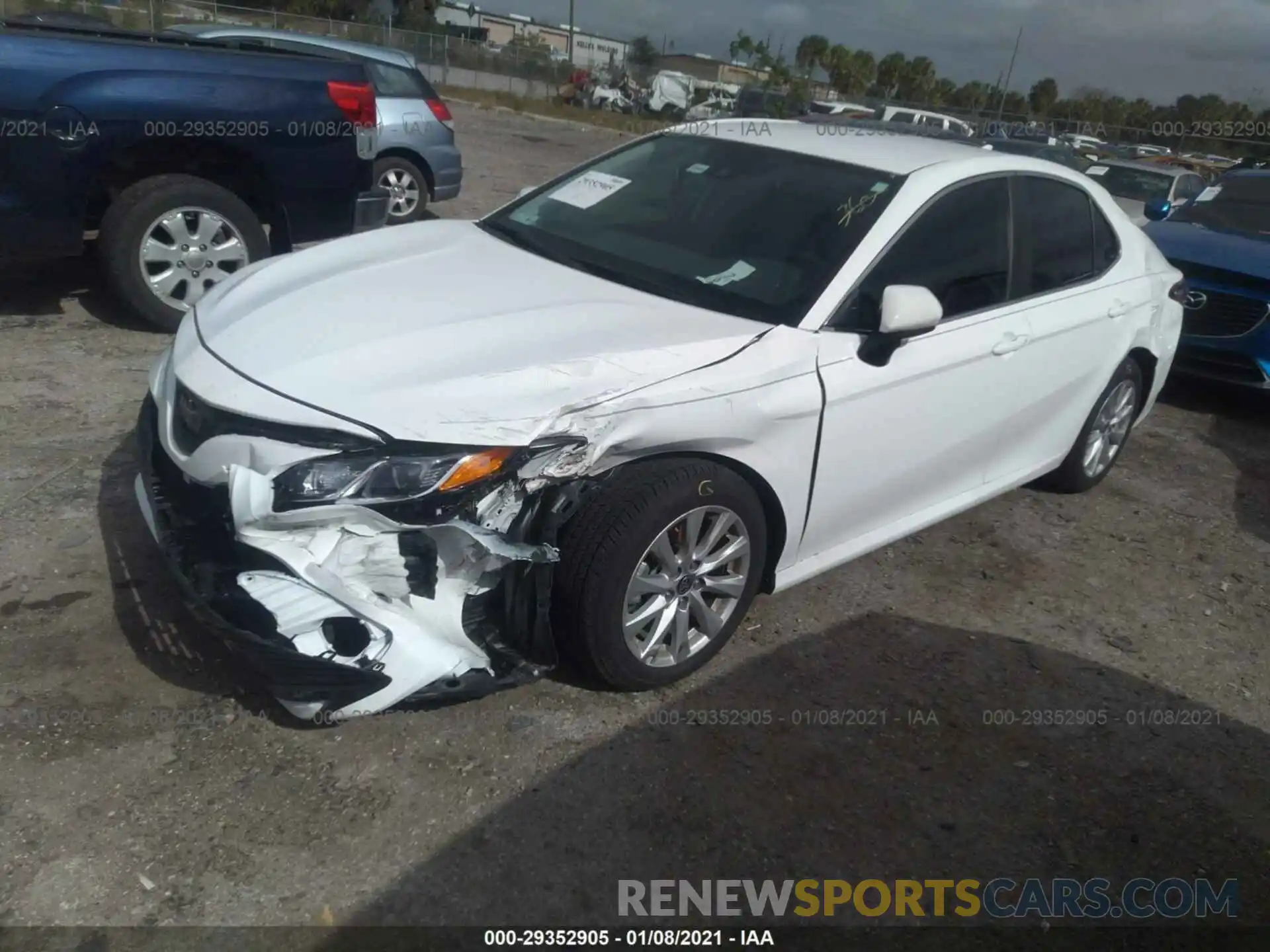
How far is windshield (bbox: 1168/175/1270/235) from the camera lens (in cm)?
749

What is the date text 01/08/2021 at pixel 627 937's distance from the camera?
2357mm

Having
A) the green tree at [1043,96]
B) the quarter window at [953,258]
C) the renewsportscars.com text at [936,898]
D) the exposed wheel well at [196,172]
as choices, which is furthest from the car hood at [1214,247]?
the green tree at [1043,96]

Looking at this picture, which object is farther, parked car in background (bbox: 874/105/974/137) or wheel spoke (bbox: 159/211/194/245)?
parked car in background (bbox: 874/105/974/137)

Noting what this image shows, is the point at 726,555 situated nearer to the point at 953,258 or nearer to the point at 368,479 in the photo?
the point at 368,479

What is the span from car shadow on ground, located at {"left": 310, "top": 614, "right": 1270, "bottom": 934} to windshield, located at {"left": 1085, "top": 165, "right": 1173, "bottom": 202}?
1185 cm

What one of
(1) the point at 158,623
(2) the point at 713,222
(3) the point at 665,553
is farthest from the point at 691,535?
(1) the point at 158,623

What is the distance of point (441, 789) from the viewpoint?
272cm

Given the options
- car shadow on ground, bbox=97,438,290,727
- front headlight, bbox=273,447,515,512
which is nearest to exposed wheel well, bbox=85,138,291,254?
car shadow on ground, bbox=97,438,290,727

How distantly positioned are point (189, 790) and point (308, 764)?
0.96ft

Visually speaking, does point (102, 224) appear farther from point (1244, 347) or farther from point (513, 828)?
point (1244, 347)

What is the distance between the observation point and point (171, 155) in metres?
5.51

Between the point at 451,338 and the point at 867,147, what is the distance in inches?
79.7

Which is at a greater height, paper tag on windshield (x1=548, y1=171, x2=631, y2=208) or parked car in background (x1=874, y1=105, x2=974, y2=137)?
parked car in background (x1=874, y1=105, x2=974, y2=137)

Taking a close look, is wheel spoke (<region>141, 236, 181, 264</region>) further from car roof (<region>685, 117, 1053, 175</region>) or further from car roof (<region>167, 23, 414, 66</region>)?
car roof (<region>167, 23, 414, 66</region>)
